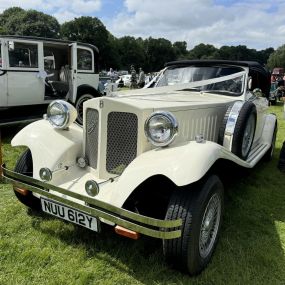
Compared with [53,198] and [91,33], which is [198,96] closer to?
[53,198]

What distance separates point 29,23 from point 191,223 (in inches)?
2442

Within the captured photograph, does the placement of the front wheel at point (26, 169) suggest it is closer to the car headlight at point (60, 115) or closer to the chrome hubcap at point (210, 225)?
the car headlight at point (60, 115)

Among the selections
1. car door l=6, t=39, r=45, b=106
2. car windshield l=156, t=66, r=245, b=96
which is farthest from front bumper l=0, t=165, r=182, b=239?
car door l=6, t=39, r=45, b=106

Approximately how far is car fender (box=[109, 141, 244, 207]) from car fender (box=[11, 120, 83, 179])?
0.88m

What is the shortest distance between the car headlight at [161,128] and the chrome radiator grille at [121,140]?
0.67 feet

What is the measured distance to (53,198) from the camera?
8.88ft

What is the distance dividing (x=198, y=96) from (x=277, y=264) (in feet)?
7.45

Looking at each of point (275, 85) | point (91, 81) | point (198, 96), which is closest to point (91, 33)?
point (275, 85)

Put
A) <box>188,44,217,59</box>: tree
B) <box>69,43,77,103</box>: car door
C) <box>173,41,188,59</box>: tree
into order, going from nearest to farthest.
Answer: <box>69,43,77,103</box>: car door < <box>188,44,217,59</box>: tree < <box>173,41,188,59</box>: tree

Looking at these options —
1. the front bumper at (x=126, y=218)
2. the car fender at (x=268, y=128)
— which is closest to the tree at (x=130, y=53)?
the car fender at (x=268, y=128)

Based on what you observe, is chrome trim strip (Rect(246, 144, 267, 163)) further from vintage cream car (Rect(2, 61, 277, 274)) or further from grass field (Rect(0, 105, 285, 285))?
grass field (Rect(0, 105, 285, 285))

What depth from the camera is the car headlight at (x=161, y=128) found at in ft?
8.83

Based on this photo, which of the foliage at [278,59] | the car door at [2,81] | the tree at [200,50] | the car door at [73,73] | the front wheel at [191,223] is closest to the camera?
the front wheel at [191,223]

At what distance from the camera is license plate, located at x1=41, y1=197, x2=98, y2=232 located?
2604 millimetres
